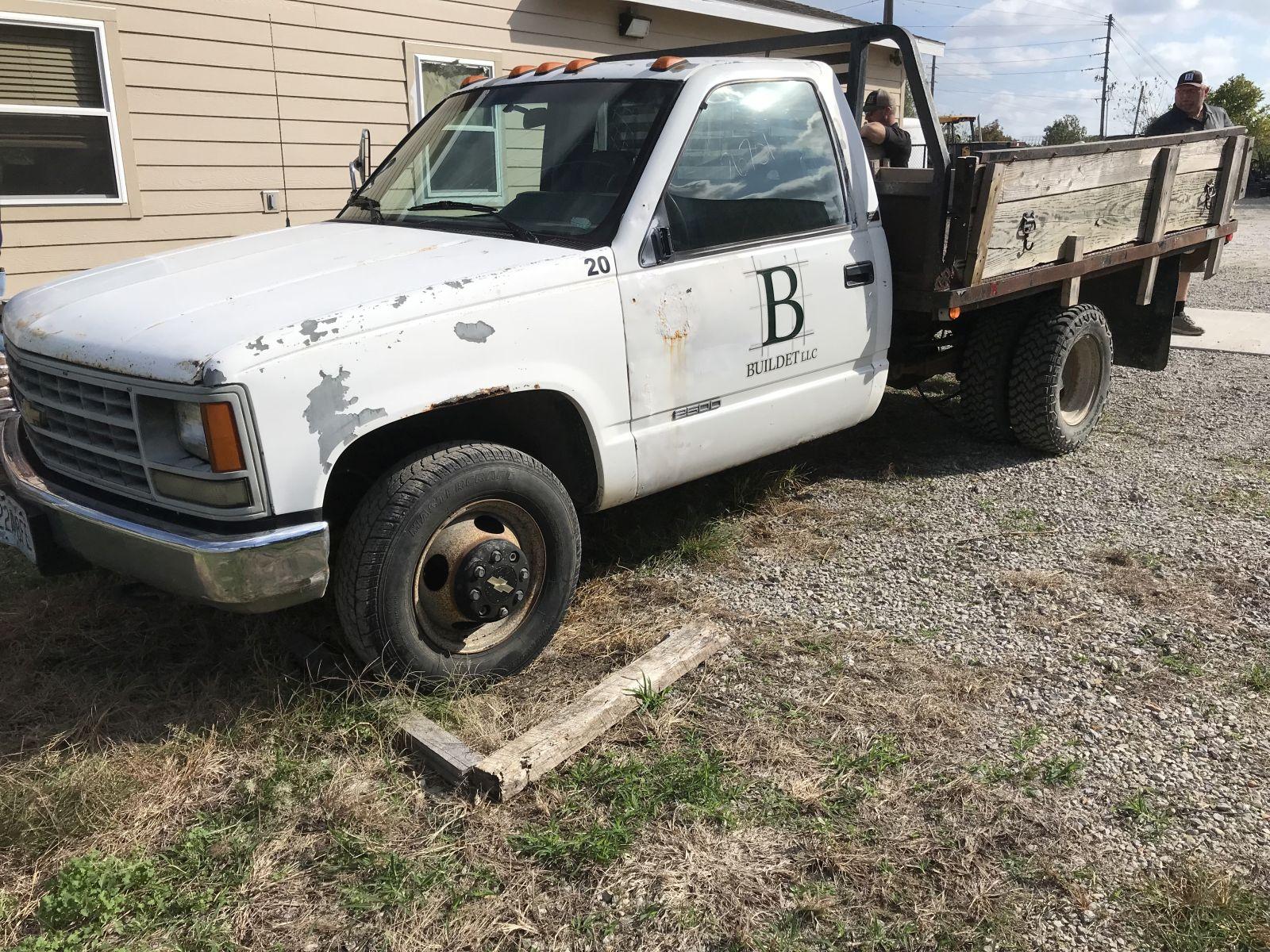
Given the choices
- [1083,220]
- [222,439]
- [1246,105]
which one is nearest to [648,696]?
[222,439]

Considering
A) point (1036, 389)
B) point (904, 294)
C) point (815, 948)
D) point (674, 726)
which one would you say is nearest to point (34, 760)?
point (674, 726)

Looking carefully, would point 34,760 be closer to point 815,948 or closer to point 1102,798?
point 815,948

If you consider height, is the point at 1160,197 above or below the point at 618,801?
above

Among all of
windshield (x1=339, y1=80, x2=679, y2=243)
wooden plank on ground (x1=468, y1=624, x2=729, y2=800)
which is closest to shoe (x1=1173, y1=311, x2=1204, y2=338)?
windshield (x1=339, y1=80, x2=679, y2=243)

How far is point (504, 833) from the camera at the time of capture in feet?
8.85

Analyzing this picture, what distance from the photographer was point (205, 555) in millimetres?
2719

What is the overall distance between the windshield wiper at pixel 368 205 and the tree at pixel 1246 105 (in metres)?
40.5

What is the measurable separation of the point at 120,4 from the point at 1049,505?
6638 mm

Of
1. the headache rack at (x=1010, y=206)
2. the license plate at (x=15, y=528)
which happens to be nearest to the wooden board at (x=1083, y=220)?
the headache rack at (x=1010, y=206)

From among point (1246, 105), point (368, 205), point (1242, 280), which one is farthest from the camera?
point (1246, 105)

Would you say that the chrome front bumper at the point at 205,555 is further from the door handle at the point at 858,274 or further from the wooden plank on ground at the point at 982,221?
the wooden plank on ground at the point at 982,221

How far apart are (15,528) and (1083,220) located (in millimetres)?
5160

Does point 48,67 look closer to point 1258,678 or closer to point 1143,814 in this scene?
point 1143,814

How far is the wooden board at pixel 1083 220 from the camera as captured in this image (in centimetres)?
500
